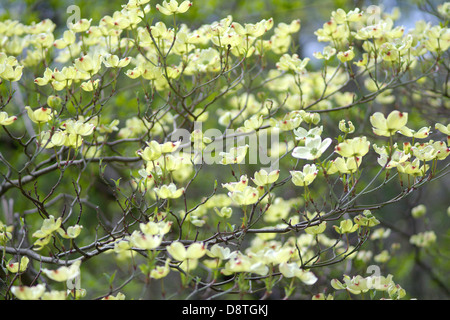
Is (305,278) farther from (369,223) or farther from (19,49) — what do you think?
(19,49)

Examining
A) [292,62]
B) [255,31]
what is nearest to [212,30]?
[255,31]

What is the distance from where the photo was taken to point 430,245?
9.18 feet

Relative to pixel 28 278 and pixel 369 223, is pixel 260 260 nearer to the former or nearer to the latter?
pixel 369 223

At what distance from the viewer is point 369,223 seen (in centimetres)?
138

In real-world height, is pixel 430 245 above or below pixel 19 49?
below

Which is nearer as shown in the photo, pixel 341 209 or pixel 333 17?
pixel 341 209

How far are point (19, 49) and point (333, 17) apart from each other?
1.41 metres
